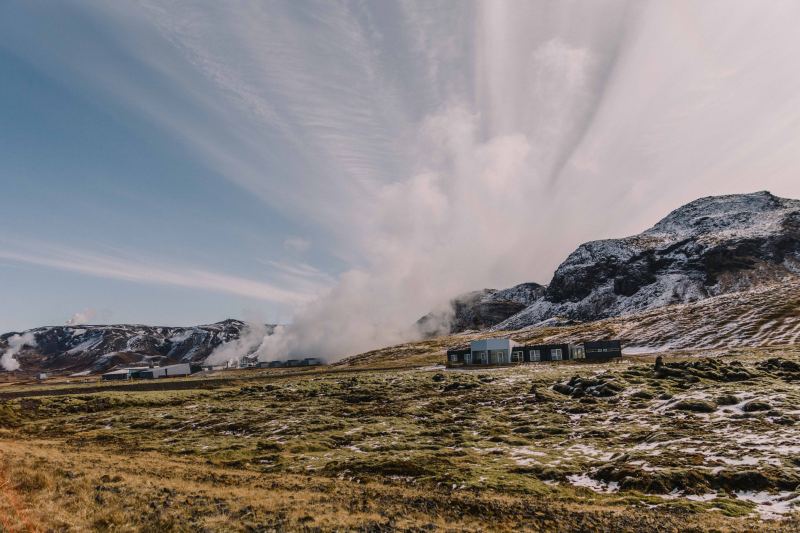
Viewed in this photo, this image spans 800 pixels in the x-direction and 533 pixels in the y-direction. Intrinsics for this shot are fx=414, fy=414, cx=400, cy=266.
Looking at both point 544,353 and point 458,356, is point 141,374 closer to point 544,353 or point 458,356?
point 458,356

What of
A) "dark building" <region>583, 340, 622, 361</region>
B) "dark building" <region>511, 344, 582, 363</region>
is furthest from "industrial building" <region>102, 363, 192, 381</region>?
"dark building" <region>583, 340, 622, 361</region>

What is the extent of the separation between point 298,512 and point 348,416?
2732cm

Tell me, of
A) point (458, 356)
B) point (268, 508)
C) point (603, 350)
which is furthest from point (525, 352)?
point (268, 508)

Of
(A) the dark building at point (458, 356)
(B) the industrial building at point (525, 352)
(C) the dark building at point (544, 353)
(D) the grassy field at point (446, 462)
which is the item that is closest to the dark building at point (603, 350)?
(B) the industrial building at point (525, 352)

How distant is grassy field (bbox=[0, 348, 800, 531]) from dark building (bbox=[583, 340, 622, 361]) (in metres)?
50.4

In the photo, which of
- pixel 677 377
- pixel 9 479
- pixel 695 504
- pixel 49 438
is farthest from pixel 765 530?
pixel 49 438

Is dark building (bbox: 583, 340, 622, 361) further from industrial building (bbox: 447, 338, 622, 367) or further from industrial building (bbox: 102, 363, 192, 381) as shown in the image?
industrial building (bbox: 102, 363, 192, 381)

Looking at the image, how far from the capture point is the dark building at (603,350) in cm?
9975

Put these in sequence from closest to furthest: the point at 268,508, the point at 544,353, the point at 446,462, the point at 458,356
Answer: the point at 268,508 → the point at 446,462 → the point at 544,353 → the point at 458,356

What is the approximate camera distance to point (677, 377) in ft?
156

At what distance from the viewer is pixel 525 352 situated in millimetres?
106688

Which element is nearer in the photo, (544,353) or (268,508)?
(268,508)

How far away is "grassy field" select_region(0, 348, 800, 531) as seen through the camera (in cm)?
1524

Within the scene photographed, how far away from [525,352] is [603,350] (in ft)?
59.9
